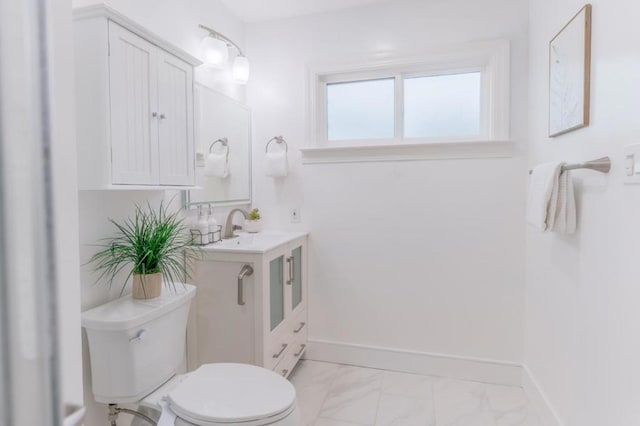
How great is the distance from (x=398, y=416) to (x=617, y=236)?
135cm

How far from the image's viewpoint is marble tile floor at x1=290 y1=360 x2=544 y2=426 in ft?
6.13

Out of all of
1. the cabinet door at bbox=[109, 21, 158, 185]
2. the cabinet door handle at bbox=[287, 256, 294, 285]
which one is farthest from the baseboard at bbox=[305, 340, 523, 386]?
the cabinet door at bbox=[109, 21, 158, 185]

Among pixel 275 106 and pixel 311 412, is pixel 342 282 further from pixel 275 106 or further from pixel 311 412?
pixel 275 106

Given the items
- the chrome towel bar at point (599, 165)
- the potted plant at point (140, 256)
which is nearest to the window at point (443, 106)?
the chrome towel bar at point (599, 165)

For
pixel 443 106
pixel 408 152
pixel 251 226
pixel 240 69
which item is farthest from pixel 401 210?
pixel 240 69

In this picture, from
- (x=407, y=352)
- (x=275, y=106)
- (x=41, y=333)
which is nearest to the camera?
(x=41, y=333)

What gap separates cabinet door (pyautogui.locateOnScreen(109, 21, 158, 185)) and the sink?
54 centimetres

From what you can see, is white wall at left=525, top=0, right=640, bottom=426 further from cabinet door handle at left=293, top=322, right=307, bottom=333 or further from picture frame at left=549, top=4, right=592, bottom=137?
cabinet door handle at left=293, top=322, right=307, bottom=333

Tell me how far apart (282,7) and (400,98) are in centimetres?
100

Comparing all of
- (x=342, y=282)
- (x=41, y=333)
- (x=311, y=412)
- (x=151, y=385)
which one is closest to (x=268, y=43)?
(x=342, y=282)

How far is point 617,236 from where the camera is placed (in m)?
1.19

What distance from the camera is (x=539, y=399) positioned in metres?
1.88

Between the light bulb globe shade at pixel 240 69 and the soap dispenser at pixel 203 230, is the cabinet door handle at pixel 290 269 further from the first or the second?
the light bulb globe shade at pixel 240 69

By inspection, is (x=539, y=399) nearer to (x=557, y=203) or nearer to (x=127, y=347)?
(x=557, y=203)
